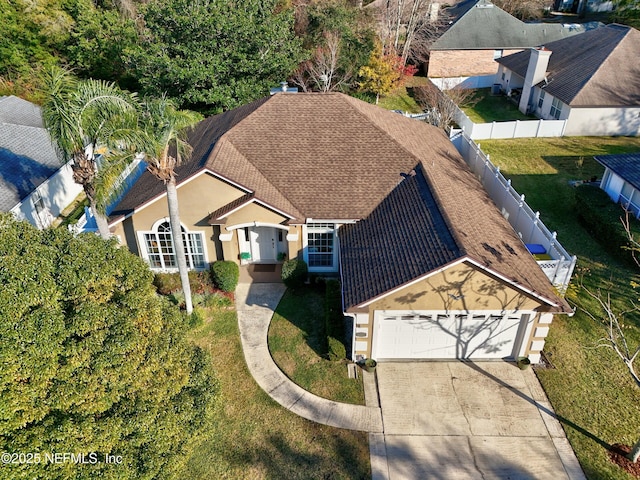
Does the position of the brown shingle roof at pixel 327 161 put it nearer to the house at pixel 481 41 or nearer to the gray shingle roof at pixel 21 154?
the gray shingle roof at pixel 21 154

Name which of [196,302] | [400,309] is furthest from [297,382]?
[196,302]

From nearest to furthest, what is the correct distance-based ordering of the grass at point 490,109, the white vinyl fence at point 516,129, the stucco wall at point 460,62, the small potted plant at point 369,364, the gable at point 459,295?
the gable at point 459,295 → the small potted plant at point 369,364 → the white vinyl fence at point 516,129 → the grass at point 490,109 → the stucco wall at point 460,62

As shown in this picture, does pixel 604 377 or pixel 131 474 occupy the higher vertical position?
pixel 131 474

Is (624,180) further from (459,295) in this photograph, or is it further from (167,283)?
(167,283)

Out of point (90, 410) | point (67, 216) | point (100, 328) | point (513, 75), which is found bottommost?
point (67, 216)

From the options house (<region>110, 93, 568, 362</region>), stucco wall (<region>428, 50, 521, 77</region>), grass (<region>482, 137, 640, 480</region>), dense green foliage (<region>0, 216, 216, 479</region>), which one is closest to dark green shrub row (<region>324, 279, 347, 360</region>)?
house (<region>110, 93, 568, 362</region>)

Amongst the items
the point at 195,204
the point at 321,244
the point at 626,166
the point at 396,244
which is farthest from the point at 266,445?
the point at 626,166

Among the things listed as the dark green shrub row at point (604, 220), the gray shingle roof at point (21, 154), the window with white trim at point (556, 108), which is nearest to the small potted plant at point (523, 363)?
the dark green shrub row at point (604, 220)

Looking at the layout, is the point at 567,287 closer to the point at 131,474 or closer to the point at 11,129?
the point at 131,474
